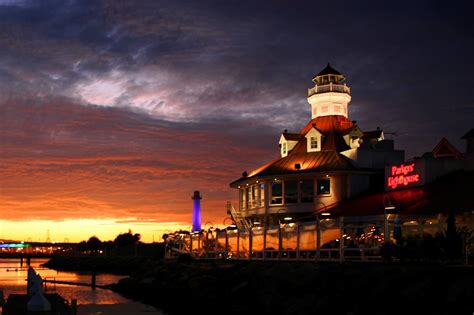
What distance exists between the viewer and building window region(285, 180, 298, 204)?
55938 millimetres

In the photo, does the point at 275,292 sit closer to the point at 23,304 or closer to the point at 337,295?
the point at 337,295

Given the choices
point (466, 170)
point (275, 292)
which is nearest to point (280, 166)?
point (466, 170)

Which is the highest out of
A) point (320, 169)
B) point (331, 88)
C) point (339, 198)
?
point (331, 88)

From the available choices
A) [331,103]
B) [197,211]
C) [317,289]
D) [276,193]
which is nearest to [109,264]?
[197,211]

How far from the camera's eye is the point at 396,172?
48.0 meters

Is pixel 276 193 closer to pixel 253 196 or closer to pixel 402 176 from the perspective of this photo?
pixel 253 196

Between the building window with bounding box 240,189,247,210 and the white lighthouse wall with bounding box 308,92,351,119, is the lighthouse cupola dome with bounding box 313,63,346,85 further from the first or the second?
the building window with bounding box 240,189,247,210

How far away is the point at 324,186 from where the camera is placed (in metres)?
55.4

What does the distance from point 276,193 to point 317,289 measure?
29709 mm

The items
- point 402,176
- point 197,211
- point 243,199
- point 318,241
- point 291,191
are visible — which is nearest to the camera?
point 318,241

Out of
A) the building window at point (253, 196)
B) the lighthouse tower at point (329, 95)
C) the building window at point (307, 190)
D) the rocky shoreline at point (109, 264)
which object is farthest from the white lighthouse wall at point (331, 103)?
the rocky shoreline at point (109, 264)

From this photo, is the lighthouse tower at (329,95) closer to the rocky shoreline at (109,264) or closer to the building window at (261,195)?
the building window at (261,195)

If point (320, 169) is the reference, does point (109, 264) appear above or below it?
below

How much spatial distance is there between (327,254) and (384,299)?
13.5 metres
